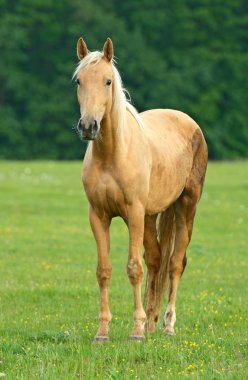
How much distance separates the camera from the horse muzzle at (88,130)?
854 centimetres

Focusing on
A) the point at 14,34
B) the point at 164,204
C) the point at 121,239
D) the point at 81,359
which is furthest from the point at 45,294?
the point at 14,34

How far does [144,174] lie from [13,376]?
267 centimetres

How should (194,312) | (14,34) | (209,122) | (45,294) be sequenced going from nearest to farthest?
(194,312) < (45,294) < (14,34) < (209,122)

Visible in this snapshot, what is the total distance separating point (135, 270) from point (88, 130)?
1640 mm

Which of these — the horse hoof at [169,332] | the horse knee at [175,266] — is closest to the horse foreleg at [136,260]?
the horse hoof at [169,332]

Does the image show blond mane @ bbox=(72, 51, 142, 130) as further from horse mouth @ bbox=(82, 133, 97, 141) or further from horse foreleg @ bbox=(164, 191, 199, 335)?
horse foreleg @ bbox=(164, 191, 199, 335)

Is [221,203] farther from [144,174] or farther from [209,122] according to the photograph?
[209,122]

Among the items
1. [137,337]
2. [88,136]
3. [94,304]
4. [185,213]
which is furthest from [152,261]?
[88,136]

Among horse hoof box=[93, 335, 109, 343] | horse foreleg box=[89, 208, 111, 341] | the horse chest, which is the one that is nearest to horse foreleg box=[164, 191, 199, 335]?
horse foreleg box=[89, 208, 111, 341]

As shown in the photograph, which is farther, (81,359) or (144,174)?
(144,174)

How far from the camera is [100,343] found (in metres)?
9.05

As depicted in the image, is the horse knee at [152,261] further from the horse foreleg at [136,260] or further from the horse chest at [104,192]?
the horse chest at [104,192]

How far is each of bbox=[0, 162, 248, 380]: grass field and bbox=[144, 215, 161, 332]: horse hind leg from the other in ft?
1.09

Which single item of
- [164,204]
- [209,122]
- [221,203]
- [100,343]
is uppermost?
[164,204]
